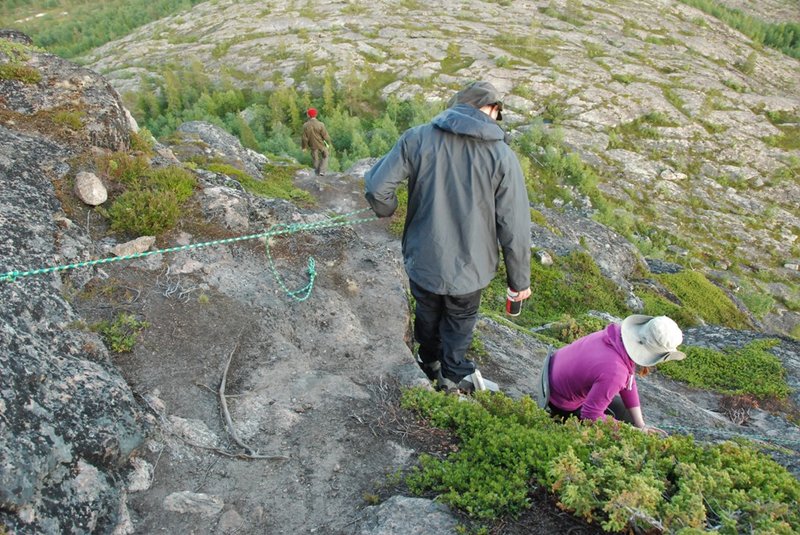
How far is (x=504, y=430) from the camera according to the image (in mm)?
4293

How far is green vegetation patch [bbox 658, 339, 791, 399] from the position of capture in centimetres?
1005

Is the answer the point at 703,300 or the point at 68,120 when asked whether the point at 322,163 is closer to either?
the point at 68,120

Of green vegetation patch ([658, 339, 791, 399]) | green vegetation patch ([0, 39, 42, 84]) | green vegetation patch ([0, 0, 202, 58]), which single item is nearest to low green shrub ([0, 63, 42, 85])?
green vegetation patch ([0, 39, 42, 84])

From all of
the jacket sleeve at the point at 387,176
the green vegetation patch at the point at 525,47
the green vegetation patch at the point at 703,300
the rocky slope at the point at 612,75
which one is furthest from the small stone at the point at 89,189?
the green vegetation patch at the point at 525,47

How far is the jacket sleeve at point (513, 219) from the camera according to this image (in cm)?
479

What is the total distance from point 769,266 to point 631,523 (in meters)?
27.1

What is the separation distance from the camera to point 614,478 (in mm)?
3434

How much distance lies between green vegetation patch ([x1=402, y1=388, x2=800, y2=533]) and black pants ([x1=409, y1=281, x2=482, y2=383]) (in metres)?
1.31

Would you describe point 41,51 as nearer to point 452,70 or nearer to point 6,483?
point 6,483

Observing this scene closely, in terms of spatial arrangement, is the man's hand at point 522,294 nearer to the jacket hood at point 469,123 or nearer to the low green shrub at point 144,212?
the jacket hood at point 469,123

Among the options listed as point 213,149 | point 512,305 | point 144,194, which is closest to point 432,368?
point 512,305

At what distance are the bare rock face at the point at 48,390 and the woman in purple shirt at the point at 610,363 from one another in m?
4.03

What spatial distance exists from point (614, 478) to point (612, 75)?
135 ft

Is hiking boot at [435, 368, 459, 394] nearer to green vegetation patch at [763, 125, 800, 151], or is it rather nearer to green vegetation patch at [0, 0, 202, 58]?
green vegetation patch at [763, 125, 800, 151]
